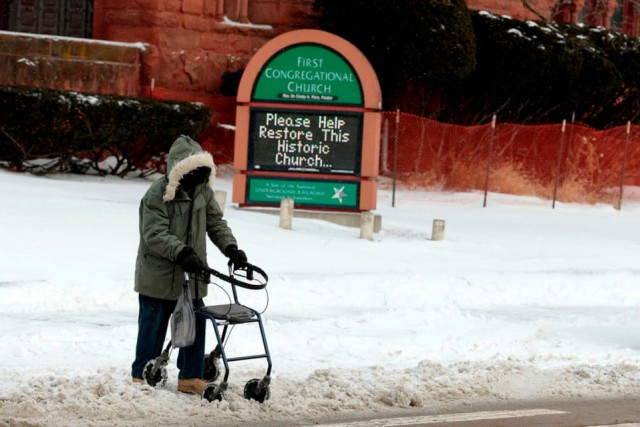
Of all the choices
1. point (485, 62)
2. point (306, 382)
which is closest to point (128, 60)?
point (485, 62)

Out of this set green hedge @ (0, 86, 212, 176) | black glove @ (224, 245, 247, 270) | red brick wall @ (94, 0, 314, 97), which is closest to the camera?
black glove @ (224, 245, 247, 270)

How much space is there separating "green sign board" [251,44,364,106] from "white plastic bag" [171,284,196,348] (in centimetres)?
998

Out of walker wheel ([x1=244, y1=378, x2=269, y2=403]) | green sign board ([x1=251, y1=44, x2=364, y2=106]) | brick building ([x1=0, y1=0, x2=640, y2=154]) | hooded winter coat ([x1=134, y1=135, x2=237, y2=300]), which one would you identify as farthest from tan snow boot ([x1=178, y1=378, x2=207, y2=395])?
brick building ([x1=0, y1=0, x2=640, y2=154])

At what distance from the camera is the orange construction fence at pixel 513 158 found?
24.6 m

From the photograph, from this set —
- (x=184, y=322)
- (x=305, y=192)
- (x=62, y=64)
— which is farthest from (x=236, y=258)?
(x=62, y=64)

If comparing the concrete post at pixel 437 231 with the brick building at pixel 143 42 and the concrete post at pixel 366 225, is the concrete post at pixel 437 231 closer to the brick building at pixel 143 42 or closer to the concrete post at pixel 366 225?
the concrete post at pixel 366 225

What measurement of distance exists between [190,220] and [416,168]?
1711 cm

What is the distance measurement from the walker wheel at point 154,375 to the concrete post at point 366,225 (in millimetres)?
8698

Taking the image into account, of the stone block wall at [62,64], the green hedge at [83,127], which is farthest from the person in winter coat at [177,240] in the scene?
the stone block wall at [62,64]

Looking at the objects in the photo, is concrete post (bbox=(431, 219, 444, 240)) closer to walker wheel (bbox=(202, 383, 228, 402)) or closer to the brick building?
the brick building

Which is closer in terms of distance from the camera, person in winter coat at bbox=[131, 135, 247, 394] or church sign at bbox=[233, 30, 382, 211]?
person in winter coat at bbox=[131, 135, 247, 394]

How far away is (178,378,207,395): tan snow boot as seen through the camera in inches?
301

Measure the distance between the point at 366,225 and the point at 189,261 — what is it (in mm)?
9191

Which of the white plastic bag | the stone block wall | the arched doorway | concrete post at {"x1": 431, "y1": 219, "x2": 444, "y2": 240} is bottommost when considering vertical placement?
concrete post at {"x1": 431, "y1": 219, "x2": 444, "y2": 240}
